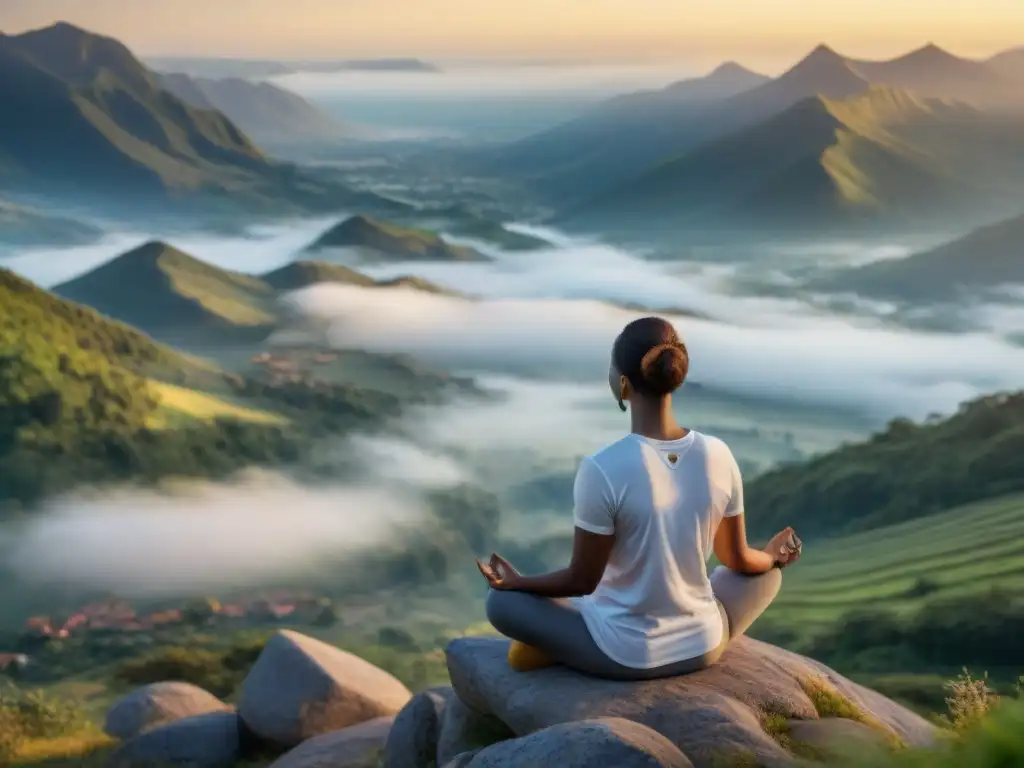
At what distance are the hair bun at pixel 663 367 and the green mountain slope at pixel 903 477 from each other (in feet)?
95.5

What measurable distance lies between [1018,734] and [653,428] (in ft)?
4.33

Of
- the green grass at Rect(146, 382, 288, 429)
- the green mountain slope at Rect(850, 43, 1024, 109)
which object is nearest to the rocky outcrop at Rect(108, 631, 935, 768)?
the green grass at Rect(146, 382, 288, 429)

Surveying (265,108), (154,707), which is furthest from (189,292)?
(154,707)

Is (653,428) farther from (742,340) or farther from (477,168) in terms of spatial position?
(477,168)

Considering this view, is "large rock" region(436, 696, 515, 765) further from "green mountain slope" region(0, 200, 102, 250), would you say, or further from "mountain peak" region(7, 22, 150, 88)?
"green mountain slope" region(0, 200, 102, 250)

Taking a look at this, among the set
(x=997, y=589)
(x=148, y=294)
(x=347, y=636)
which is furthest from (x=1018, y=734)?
(x=148, y=294)

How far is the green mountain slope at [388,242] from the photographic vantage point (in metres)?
87.6

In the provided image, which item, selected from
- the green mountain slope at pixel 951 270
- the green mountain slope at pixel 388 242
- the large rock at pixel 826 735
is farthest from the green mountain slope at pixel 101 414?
the large rock at pixel 826 735

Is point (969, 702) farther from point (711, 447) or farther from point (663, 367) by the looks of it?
point (663, 367)

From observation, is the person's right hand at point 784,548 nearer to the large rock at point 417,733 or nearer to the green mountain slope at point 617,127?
the large rock at point 417,733

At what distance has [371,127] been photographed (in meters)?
73.6

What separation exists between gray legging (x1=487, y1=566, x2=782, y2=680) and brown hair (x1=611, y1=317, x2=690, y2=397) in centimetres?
86

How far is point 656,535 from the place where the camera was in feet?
10.5

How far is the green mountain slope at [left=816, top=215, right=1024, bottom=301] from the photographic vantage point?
62656 mm
